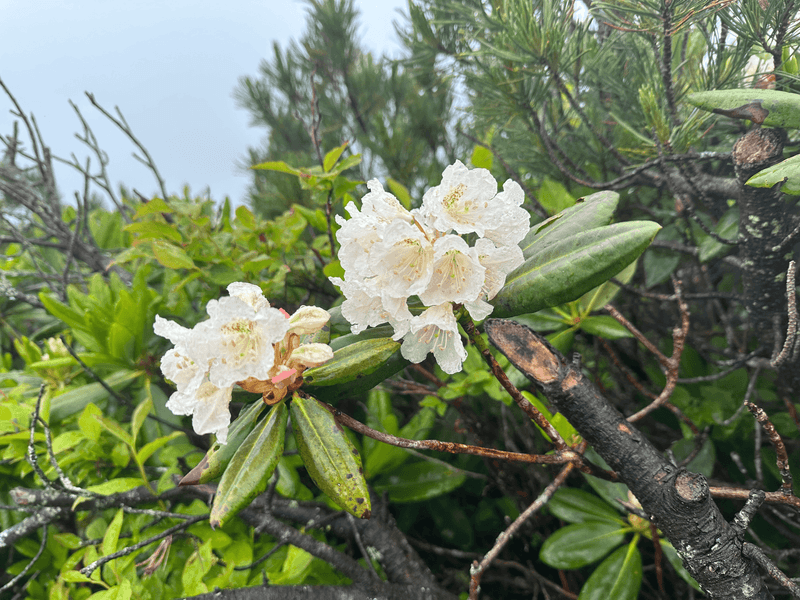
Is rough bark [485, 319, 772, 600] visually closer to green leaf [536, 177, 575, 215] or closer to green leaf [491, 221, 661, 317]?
green leaf [491, 221, 661, 317]

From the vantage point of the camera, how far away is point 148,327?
Answer: 1406 millimetres

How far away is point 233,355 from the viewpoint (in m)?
0.64

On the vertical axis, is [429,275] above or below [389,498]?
above

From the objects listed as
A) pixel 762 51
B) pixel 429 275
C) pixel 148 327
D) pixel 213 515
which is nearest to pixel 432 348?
pixel 429 275

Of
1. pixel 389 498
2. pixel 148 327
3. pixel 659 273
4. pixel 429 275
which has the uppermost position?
pixel 148 327

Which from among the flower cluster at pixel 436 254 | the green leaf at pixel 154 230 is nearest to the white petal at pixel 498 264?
the flower cluster at pixel 436 254

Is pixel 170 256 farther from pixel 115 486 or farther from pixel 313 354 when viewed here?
pixel 313 354

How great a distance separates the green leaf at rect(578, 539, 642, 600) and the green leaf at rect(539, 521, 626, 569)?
0.03m

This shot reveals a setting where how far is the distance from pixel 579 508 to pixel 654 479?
1.88ft

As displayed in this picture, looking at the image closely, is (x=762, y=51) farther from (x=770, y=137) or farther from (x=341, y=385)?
(x=341, y=385)

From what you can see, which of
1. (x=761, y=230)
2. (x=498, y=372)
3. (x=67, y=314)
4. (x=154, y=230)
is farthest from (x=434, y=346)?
(x=67, y=314)

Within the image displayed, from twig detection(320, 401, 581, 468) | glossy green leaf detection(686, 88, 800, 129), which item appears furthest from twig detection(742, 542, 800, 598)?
glossy green leaf detection(686, 88, 800, 129)

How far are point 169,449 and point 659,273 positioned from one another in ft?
5.00

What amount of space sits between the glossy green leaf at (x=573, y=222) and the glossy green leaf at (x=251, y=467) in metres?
0.51
